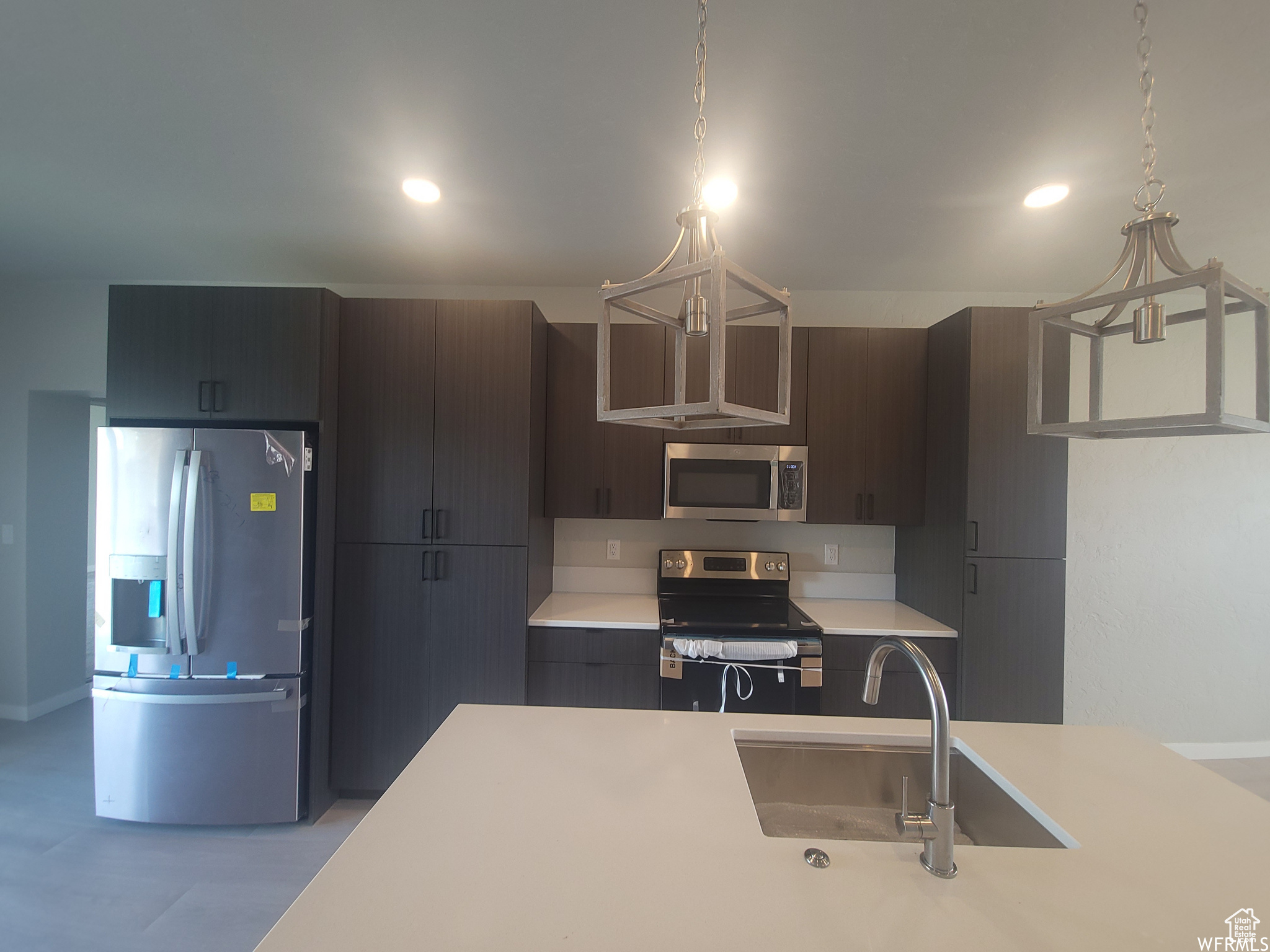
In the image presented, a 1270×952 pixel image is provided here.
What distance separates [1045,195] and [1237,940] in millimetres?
2082

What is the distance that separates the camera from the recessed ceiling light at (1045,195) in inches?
73.5

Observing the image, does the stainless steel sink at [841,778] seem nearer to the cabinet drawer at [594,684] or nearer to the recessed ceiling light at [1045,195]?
the cabinet drawer at [594,684]

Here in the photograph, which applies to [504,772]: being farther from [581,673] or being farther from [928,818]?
[581,673]

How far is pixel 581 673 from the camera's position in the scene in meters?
2.43

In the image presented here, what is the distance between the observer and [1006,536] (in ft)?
7.68

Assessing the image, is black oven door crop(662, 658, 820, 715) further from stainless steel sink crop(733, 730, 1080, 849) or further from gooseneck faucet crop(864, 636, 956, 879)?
gooseneck faucet crop(864, 636, 956, 879)

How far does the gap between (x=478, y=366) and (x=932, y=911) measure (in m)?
2.30

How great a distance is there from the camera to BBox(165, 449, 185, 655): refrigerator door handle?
86.0 inches

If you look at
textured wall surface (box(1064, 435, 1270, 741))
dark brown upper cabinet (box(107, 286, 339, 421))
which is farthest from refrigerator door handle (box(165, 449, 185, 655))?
textured wall surface (box(1064, 435, 1270, 741))

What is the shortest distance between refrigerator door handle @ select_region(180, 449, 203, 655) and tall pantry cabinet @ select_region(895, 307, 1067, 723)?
3.17 m

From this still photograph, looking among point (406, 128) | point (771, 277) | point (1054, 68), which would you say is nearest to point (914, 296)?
point (771, 277)

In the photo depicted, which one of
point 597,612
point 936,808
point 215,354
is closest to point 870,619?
point 597,612

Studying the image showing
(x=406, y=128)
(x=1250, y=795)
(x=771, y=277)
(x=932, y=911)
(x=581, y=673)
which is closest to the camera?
(x=932, y=911)

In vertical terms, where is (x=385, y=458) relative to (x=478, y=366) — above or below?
below
